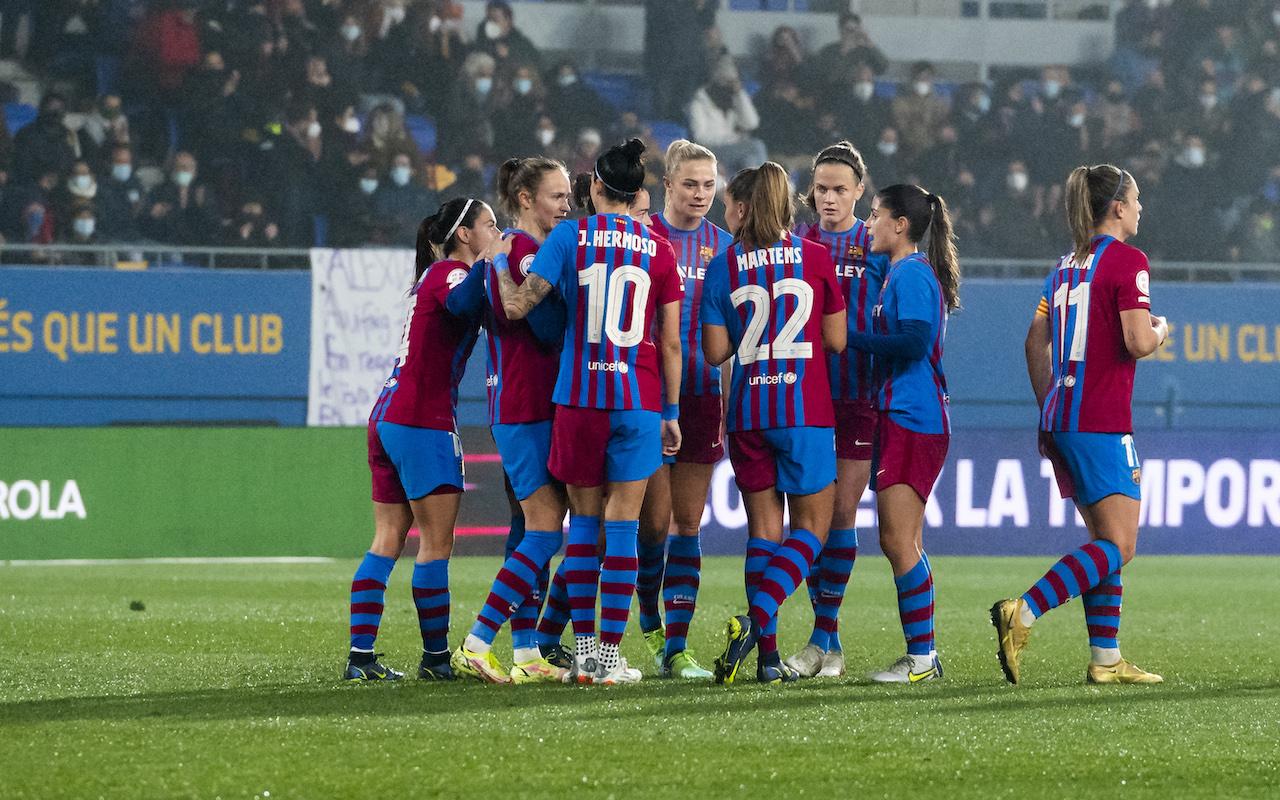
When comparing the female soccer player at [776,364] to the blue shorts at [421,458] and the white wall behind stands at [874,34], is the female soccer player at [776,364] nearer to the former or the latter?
the blue shorts at [421,458]

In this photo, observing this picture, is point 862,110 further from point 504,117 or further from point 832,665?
point 832,665

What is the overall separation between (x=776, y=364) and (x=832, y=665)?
1.15 m

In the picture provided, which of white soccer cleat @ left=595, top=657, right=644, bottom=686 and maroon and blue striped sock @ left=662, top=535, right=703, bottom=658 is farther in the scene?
maroon and blue striped sock @ left=662, top=535, right=703, bottom=658

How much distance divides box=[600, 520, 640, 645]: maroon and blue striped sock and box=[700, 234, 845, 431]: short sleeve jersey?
545 mm

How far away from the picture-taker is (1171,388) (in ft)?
49.4

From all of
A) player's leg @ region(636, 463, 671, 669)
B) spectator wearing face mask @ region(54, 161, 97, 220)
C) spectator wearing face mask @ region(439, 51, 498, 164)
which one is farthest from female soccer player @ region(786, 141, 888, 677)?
spectator wearing face mask @ region(439, 51, 498, 164)

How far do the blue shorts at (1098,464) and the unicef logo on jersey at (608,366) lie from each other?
148cm

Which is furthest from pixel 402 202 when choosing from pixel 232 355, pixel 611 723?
pixel 611 723

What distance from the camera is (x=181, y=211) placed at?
51.0ft

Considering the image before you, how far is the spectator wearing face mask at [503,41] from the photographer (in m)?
17.3

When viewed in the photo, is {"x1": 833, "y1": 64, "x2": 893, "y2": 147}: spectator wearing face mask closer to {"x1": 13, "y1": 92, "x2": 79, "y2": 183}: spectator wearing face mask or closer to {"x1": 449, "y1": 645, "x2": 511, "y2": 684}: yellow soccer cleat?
{"x1": 13, "y1": 92, "x2": 79, "y2": 183}: spectator wearing face mask

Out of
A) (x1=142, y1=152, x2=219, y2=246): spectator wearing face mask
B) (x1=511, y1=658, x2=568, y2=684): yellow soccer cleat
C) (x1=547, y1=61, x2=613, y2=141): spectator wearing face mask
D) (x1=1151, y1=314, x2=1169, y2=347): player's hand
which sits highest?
(x1=547, y1=61, x2=613, y2=141): spectator wearing face mask

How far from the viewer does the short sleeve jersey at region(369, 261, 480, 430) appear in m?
5.88

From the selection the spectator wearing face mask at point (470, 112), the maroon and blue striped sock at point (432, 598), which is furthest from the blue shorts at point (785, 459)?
the spectator wearing face mask at point (470, 112)
